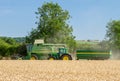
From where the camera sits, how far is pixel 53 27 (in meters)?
53.9

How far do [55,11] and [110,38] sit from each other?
36.0 feet

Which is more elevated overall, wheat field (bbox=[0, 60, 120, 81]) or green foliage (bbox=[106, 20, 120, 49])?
green foliage (bbox=[106, 20, 120, 49])

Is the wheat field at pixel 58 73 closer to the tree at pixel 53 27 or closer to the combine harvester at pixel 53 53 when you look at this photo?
the combine harvester at pixel 53 53

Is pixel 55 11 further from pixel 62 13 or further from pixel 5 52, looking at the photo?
pixel 5 52

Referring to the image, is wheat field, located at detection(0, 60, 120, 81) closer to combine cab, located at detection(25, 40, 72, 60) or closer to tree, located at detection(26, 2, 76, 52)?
combine cab, located at detection(25, 40, 72, 60)

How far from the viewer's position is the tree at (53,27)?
53719 millimetres

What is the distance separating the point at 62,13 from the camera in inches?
2203

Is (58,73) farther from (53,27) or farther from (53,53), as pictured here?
(53,27)


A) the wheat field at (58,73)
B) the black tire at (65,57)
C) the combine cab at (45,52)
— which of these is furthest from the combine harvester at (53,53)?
the wheat field at (58,73)

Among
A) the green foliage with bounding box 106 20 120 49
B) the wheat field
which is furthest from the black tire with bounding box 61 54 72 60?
the green foliage with bounding box 106 20 120 49

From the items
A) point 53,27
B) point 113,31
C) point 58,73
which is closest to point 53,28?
point 53,27

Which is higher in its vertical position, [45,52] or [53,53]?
[45,52]

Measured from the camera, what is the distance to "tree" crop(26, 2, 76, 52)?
53.7 meters

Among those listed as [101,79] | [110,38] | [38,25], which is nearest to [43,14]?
[38,25]
